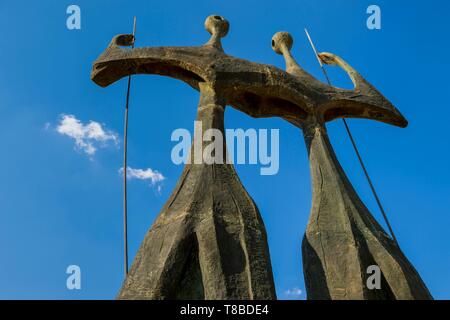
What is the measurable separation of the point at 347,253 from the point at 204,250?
1.41 metres

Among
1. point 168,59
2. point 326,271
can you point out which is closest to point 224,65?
point 168,59

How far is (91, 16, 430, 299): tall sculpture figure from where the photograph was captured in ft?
13.0

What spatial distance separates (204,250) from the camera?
4027mm

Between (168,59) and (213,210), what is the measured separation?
207cm

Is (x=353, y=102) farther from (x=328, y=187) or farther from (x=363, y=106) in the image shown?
(x=328, y=187)

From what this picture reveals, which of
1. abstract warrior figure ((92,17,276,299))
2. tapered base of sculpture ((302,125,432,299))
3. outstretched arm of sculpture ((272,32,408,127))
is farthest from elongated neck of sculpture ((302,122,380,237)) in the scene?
abstract warrior figure ((92,17,276,299))

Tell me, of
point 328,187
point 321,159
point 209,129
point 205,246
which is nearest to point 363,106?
point 321,159

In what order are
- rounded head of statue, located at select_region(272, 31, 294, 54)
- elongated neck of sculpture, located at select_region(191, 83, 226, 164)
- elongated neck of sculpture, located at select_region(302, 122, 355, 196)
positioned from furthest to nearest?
1. rounded head of statue, located at select_region(272, 31, 294, 54)
2. elongated neck of sculpture, located at select_region(302, 122, 355, 196)
3. elongated neck of sculpture, located at select_region(191, 83, 226, 164)

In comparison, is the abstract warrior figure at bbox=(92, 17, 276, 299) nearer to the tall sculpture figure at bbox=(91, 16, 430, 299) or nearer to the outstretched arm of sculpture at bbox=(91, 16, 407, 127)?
the tall sculpture figure at bbox=(91, 16, 430, 299)

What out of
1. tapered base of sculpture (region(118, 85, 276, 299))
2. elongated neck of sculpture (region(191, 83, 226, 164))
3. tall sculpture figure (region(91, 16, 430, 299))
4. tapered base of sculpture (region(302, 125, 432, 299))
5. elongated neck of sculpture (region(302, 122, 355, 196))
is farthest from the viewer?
elongated neck of sculpture (region(302, 122, 355, 196))

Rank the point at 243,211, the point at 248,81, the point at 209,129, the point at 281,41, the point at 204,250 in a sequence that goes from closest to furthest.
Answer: the point at 204,250 → the point at 243,211 → the point at 209,129 → the point at 248,81 → the point at 281,41
